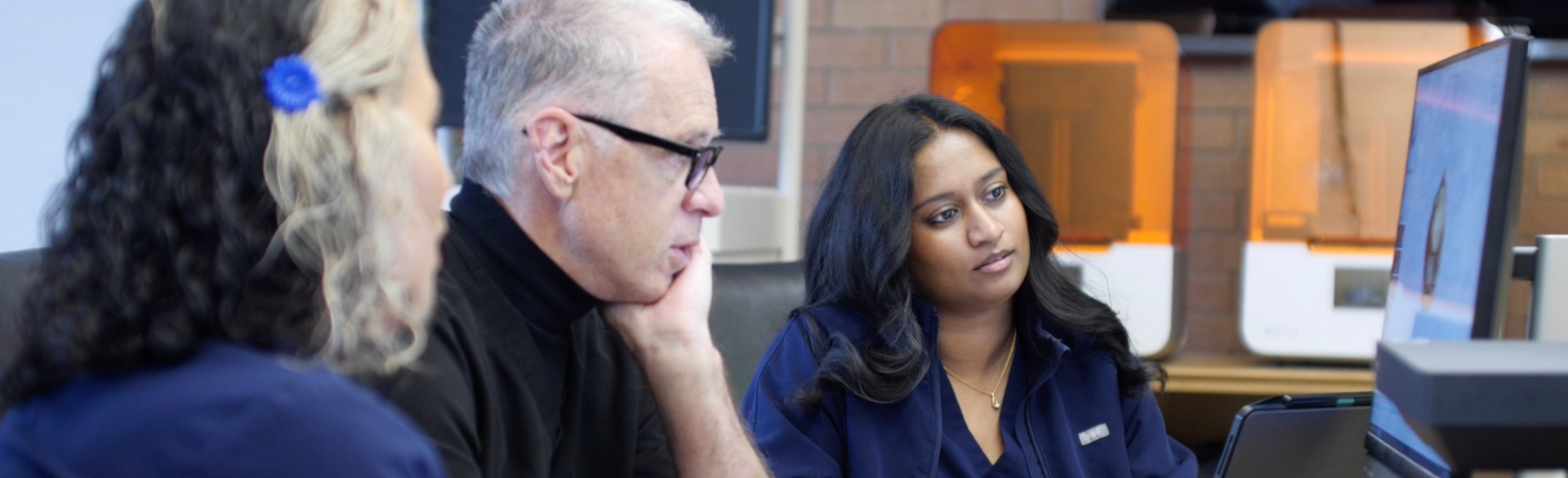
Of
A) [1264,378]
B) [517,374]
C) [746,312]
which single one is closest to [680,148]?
[517,374]

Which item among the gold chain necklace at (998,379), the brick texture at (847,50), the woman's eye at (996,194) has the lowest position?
the gold chain necklace at (998,379)

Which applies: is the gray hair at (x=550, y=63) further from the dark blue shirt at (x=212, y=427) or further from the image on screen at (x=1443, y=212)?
the image on screen at (x=1443, y=212)

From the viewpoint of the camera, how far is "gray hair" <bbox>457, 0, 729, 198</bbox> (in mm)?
1071

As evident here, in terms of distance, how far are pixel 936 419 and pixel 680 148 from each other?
54cm

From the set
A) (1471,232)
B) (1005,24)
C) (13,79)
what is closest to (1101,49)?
(1005,24)

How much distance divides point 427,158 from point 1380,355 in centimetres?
54

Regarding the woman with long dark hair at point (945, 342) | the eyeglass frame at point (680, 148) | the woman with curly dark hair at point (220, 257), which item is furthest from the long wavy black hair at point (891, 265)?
the woman with curly dark hair at point (220, 257)

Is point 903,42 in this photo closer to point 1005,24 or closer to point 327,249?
point 1005,24

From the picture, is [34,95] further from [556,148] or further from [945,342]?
[945,342]

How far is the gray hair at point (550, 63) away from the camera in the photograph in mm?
1071

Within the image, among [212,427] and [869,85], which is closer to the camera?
[212,427]

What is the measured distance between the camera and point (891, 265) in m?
1.52

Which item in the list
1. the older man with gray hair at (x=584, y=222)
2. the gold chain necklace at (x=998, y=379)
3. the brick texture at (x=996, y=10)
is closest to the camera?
the older man with gray hair at (x=584, y=222)

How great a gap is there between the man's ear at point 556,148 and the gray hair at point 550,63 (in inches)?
0.6
